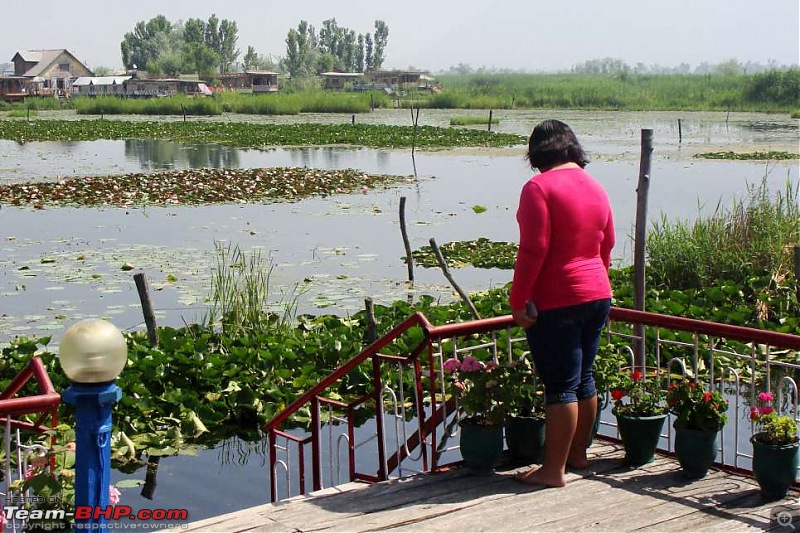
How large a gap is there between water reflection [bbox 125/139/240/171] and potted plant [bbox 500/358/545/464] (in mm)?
27198

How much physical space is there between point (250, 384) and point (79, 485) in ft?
17.1

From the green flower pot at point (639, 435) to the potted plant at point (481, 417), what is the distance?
0.64 meters

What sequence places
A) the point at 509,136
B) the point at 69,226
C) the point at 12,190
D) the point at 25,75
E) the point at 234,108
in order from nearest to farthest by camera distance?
the point at 69,226 < the point at 12,190 < the point at 509,136 < the point at 234,108 < the point at 25,75

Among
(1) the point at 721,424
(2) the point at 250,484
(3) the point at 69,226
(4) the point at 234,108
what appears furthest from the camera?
(4) the point at 234,108

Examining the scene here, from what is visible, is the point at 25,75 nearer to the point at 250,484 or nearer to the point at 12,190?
the point at 12,190

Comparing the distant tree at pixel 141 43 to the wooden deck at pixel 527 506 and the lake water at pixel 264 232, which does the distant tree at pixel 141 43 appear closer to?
the lake water at pixel 264 232

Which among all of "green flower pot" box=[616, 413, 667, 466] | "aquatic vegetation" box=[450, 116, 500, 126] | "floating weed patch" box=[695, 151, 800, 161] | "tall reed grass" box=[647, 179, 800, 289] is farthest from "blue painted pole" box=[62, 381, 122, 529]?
"aquatic vegetation" box=[450, 116, 500, 126]

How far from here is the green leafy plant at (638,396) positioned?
5.50 m

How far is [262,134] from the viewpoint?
149 feet

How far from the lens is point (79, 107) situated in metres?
70.4

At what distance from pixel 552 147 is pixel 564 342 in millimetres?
926

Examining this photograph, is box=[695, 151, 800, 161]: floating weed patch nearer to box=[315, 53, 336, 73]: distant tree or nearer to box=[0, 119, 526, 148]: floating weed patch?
box=[0, 119, 526, 148]: floating weed patch

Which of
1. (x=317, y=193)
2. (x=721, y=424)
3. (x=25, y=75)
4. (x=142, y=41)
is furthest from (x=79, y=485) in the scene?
(x=142, y=41)

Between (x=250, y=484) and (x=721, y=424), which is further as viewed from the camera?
(x=250, y=484)
